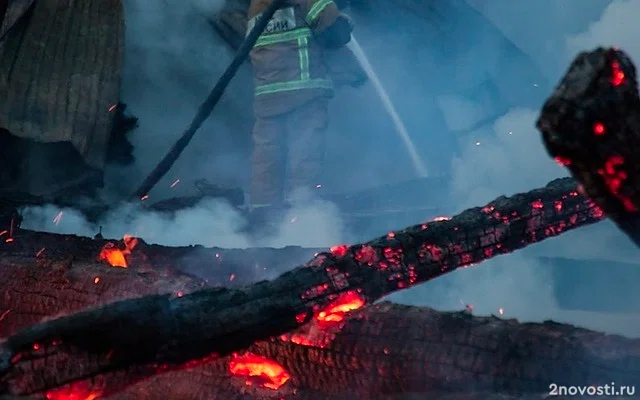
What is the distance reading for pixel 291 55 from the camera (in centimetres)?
640

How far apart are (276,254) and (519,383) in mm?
2086

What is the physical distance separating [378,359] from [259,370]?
58 centimetres

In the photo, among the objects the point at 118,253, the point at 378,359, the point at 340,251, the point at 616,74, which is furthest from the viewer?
the point at 118,253

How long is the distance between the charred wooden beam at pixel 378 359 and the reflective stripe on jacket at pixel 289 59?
312 centimetres

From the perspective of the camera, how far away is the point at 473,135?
8.39 m

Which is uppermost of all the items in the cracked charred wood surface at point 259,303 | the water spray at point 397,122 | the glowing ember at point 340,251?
the cracked charred wood surface at point 259,303

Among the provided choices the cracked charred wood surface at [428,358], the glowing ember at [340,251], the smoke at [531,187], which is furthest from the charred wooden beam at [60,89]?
the glowing ember at [340,251]

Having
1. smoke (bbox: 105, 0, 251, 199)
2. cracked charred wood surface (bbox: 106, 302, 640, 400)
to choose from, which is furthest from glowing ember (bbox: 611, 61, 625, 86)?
smoke (bbox: 105, 0, 251, 199)

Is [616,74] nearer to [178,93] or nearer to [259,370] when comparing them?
[259,370]

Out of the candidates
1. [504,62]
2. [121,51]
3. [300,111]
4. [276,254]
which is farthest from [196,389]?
[504,62]

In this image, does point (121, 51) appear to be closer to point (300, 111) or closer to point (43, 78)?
point (43, 78)

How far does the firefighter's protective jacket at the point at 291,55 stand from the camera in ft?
20.5

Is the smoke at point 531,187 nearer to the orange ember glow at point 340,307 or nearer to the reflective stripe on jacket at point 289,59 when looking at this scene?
the reflective stripe on jacket at point 289,59

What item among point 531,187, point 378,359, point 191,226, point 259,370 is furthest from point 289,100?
point 378,359
